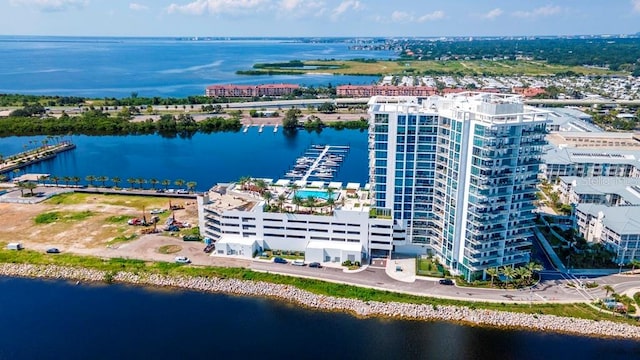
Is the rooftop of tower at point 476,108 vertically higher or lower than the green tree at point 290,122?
higher

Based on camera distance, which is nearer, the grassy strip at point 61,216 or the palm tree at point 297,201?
the palm tree at point 297,201

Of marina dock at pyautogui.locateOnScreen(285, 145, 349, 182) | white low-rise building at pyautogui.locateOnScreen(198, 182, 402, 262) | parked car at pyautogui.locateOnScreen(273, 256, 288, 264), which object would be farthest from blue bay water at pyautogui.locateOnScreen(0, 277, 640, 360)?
marina dock at pyautogui.locateOnScreen(285, 145, 349, 182)

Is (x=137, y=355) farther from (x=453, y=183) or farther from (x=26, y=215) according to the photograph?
(x=26, y=215)

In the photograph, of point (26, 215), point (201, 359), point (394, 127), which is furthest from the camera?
point (26, 215)

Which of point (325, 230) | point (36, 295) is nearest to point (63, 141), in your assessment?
point (36, 295)

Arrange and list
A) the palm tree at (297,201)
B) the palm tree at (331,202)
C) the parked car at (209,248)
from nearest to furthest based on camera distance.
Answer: the palm tree at (331,202) < the palm tree at (297,201) < the parked car at (209,248)

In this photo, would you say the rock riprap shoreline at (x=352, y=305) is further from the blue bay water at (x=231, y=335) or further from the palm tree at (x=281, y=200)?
the palm tree at (x=281, y=200)

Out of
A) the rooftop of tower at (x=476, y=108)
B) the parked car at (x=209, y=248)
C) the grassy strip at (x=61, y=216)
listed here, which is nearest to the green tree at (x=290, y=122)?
the grassy strip at (x=61, y=216)
